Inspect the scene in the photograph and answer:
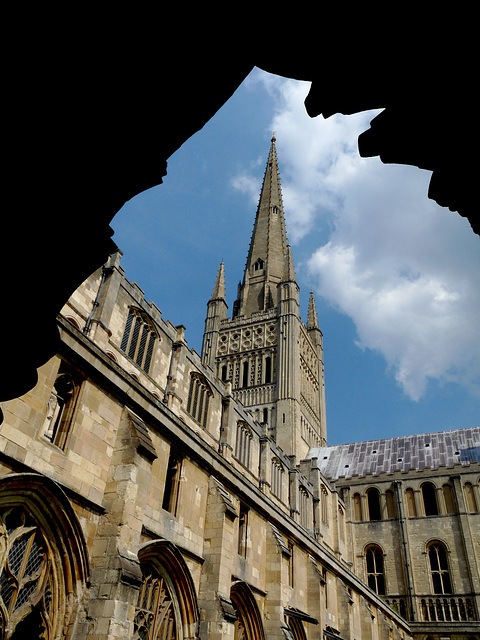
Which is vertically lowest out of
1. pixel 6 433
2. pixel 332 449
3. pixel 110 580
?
pixel 110 580

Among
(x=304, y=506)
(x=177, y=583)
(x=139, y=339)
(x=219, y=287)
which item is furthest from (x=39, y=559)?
(x=219, y=287)

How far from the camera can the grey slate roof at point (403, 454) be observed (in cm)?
4584

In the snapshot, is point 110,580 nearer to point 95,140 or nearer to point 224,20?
point 95,140

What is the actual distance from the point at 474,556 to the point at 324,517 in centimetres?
1099

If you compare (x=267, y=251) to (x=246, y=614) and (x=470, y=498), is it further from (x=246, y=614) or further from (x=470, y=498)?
(x=246, y=614)

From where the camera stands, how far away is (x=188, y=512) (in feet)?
47.8

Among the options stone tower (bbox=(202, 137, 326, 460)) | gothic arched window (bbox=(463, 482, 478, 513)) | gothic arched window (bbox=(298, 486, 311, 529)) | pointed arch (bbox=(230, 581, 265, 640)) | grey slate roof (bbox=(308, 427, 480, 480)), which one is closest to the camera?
pointed arch (bbox=(230, 581, 265, 640))

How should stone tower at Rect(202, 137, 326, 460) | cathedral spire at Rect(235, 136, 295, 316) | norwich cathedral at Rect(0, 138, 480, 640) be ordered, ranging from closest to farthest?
norwich cathedral at Rect(0, 138, 480, 640)
stone tower at Rect(202, 137, 326, 460)
cathedral spire at Rect(235, 136, 295, 316)

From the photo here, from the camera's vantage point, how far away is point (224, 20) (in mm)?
2875

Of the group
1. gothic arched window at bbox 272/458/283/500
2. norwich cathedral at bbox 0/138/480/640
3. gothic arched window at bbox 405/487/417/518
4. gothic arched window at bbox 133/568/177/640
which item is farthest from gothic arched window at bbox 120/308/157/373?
gothic arched window at bbox 405/487/417/518

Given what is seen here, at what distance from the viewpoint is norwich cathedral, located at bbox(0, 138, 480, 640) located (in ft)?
33.1

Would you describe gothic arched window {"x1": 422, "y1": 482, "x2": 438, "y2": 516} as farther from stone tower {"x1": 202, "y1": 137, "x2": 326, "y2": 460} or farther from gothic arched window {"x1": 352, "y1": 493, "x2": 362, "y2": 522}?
stone tower {"x1": 202, "y1": 137, "x2": 326, "y2": 460}

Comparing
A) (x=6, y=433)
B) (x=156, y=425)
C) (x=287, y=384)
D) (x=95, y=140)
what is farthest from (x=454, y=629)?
(x=95, y=140)

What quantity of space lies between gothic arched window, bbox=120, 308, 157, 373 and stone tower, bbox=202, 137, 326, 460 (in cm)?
2827
